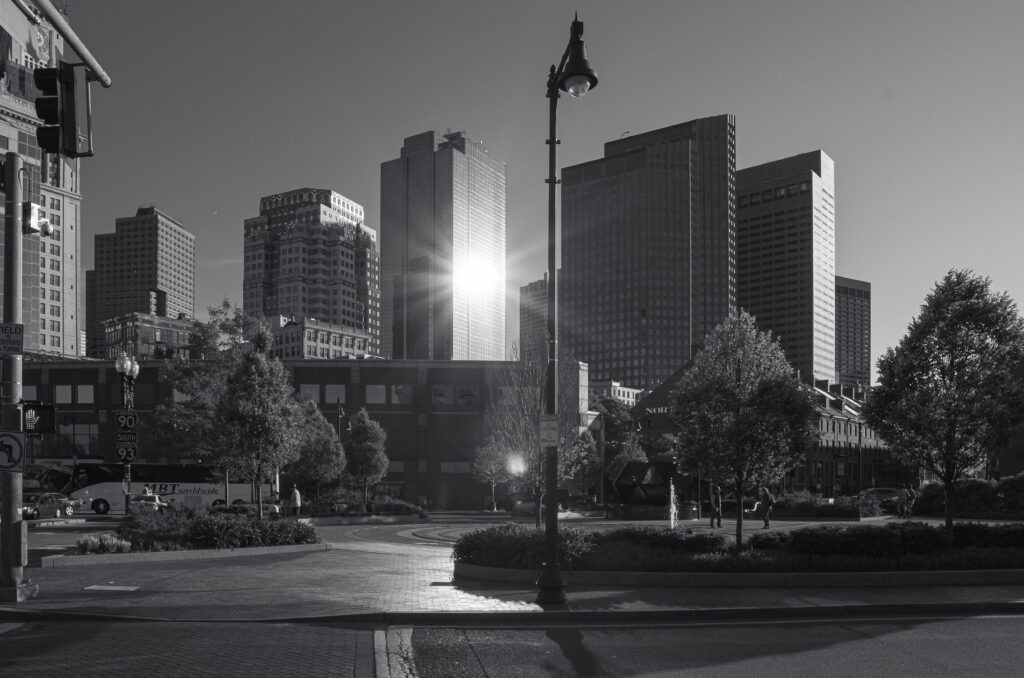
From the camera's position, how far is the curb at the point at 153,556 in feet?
62.2

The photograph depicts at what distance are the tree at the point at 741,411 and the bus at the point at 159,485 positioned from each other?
3663cm

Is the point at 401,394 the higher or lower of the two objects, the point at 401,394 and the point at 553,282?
the lower

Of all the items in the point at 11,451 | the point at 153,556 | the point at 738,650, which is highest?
the point at 11,451

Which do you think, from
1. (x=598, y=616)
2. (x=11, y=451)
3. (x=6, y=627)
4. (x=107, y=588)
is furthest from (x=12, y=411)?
(x=598, y=616)

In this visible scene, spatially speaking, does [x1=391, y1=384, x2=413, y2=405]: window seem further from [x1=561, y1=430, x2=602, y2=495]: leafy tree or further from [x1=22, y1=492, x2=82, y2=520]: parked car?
[x1=22, y1=492, x2=82, y2=520]: parked car

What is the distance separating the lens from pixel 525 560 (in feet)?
56.7

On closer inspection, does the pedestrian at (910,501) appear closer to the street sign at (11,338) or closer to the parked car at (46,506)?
the parked car at (46,506)

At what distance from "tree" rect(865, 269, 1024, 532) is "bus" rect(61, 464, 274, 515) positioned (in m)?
40.2

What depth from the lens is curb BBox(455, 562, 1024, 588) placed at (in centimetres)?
1644

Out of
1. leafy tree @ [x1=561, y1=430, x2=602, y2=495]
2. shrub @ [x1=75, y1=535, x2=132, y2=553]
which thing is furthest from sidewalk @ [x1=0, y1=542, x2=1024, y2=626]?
leafy tree @ [x1=561, y1=430, x2=602, y2=495]

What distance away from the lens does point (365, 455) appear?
5519cm

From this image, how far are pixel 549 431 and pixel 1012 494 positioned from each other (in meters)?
38.6

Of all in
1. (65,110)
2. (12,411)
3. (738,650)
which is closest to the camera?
(65,110)

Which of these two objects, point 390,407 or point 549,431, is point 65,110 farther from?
point 390,407
